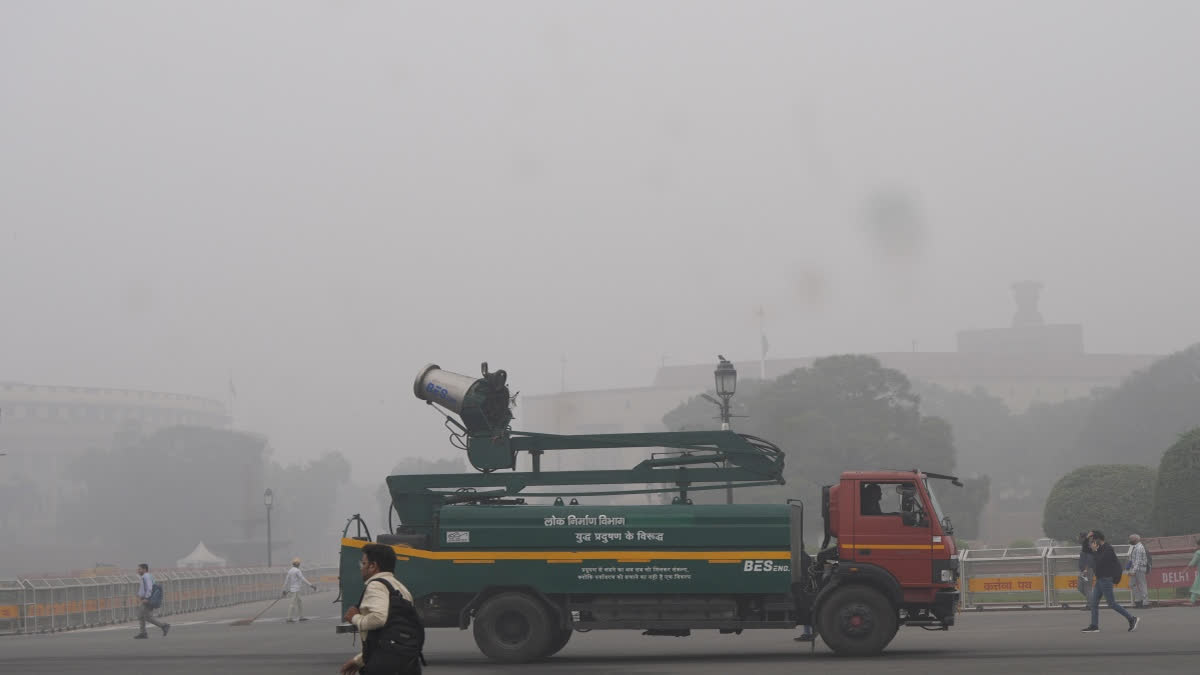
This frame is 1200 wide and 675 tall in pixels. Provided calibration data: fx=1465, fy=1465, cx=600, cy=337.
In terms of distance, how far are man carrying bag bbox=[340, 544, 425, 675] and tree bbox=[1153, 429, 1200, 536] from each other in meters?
34.3

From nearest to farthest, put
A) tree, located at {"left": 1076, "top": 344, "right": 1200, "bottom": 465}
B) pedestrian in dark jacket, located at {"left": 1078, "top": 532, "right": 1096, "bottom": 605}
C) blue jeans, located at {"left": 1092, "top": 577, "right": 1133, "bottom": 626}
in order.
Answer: blue jeans, located at {"left": 1092, "top": 577, "right": 1133, "bottom": 626} < pedestrian in dark jacket, located at {"left": 1078, "top": 532, "right": 1096, "bottom": 605} < tree, located at {"left": 1076, "top": 344, "right": 1200, "bottom": 465}

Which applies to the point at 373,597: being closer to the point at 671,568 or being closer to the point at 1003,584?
the point at 671,568

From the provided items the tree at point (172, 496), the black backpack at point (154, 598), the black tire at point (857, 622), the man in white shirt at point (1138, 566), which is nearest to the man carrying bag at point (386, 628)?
the black tire at point (857, 622)

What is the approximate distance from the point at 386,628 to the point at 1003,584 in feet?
86.0

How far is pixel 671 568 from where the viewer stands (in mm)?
19156

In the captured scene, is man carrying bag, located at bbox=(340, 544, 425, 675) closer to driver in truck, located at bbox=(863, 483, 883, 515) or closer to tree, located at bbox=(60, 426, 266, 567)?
driver in truck, located at bbox=(863, 483, 883, 515)

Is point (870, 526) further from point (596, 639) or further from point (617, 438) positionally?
point (596, 639)

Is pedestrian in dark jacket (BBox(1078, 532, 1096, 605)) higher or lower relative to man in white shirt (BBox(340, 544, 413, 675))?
lower

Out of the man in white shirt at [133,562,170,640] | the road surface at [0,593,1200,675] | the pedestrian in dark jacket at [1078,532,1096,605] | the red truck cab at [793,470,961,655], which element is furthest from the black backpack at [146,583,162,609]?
the pedestrian in dark jacket at [1078,532,1096,605]

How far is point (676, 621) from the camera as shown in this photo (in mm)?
19203

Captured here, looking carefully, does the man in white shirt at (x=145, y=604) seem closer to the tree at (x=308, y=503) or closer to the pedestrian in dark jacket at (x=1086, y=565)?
the pedestrian in dark jacket at (x=1086, y=565)

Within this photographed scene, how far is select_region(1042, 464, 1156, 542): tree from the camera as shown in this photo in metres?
50.5

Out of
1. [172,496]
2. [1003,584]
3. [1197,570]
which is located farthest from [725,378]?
[172,496]

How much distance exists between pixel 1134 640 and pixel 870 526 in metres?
4.64
